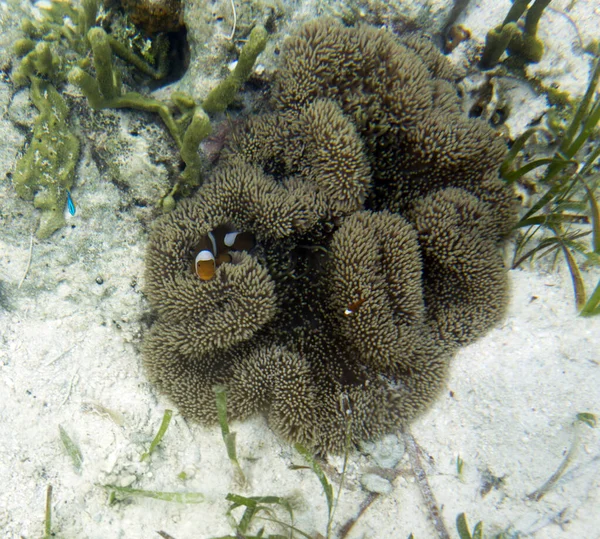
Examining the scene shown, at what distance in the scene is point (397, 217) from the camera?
2371 millimetres

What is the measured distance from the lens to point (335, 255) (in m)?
2.28

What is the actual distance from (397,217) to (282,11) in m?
1.59

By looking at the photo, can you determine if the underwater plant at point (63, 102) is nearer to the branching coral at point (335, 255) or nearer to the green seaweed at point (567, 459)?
the branching coral at point (335, 255)

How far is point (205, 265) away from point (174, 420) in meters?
1.04

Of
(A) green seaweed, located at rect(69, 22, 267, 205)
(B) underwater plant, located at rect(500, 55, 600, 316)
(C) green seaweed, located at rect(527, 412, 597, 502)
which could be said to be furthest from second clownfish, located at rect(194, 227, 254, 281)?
(C) green seaweed, located at rect(527, 412, 597, 502)

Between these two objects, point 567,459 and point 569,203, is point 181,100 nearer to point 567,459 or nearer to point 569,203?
point 569,203

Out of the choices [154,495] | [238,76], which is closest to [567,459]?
[154,495]

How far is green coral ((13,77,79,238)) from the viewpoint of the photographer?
2295 mm

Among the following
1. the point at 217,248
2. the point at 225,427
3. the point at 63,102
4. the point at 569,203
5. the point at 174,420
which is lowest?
the point at 174,420

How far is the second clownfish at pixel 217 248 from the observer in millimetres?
2168

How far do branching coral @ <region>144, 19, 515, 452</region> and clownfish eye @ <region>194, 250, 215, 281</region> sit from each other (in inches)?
0.9

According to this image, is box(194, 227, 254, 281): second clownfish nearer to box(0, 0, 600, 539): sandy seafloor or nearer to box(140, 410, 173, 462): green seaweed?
box(0, 0, 600, 539): sandy seafloor

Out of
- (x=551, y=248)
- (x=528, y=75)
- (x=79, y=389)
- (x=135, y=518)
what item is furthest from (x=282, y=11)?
(x=135, y=518)

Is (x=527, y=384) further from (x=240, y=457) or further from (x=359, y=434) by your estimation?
(x=240, y=457)
